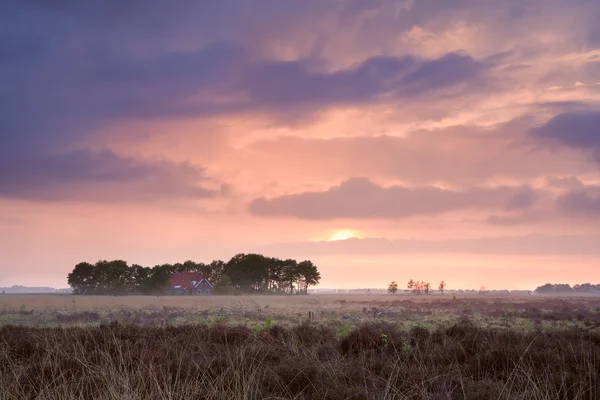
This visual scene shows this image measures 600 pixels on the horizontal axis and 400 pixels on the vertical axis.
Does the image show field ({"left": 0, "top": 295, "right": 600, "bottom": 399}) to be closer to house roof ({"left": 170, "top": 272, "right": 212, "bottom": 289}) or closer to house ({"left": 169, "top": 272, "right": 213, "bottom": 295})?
house ({"left": 169, "top": 272, "right": 213, "bottom": 295})

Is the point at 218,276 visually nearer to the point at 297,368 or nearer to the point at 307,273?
the point at 307,273

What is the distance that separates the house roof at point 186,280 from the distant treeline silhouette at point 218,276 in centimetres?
183

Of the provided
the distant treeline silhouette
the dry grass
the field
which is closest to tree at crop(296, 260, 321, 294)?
the distant treeline silhouette

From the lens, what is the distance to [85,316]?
35.4 m

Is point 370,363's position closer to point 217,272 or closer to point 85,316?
point 85,316

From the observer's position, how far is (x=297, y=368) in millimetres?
9398

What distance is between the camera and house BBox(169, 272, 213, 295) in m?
124

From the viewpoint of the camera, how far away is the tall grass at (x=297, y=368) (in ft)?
26.3

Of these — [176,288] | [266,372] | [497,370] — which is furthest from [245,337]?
[176,288]

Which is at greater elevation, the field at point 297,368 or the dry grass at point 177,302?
the field at point 297,368

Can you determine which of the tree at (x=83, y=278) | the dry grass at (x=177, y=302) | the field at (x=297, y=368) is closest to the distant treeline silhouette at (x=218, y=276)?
the tree at (x=83, y=278)

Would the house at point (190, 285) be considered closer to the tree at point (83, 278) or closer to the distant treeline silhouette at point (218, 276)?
the distant treeline silhouette at point (218, 276)

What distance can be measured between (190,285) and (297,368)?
119m

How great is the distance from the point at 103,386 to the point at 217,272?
137 meters
